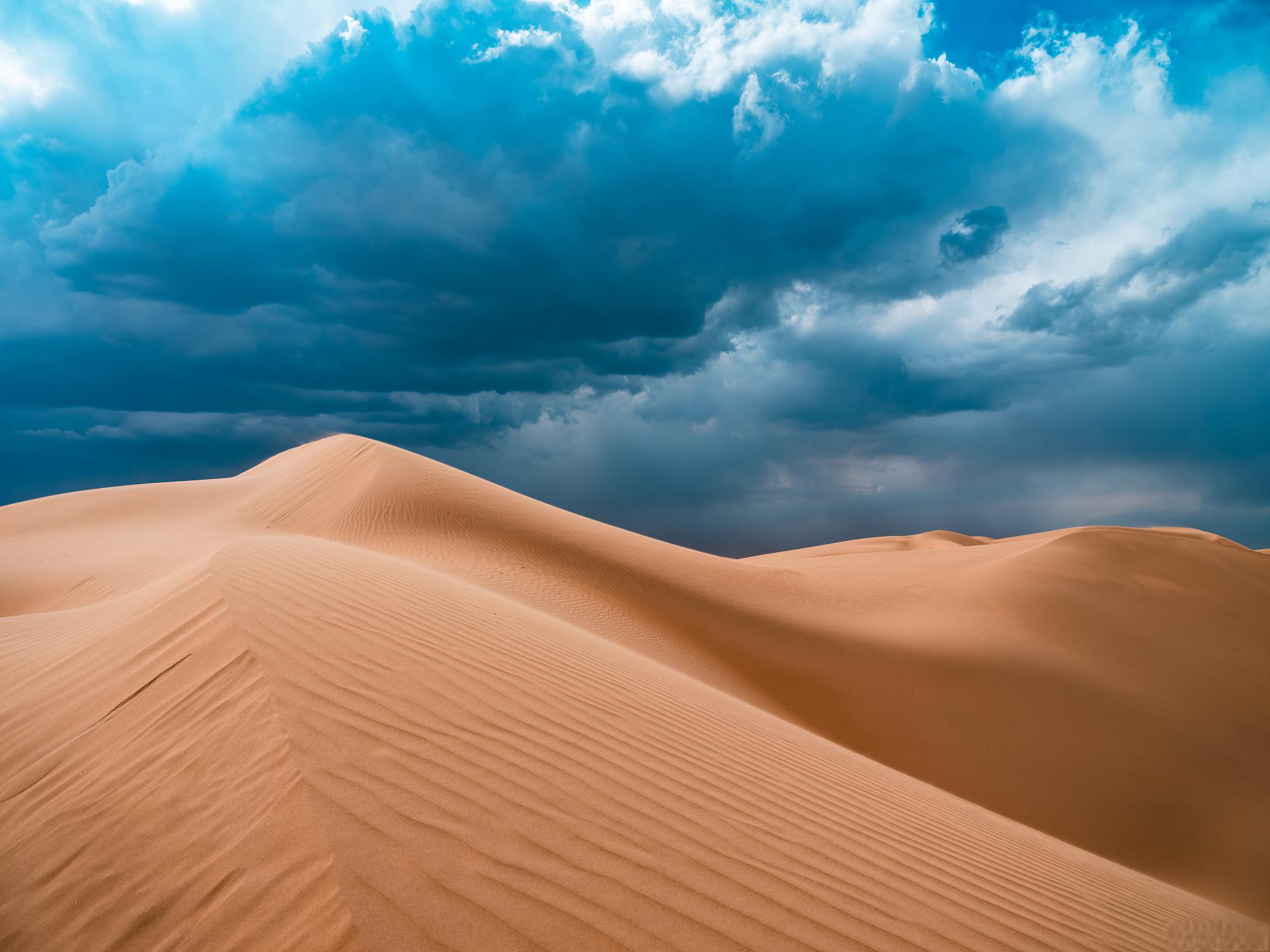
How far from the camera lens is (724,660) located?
36.8 ft

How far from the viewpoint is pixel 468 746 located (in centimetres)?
338

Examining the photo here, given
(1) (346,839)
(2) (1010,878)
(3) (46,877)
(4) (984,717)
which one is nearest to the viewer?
(1) (346,839)

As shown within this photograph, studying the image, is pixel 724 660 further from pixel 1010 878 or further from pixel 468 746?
A: pixel 468 746

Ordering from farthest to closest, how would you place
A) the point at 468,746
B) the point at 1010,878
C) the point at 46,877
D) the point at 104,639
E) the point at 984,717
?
the point at 984,717, the point at 104,639, the point at 1010,878, the point at 468,746, the point at 46,877

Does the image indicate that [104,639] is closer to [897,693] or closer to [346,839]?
[346,839]

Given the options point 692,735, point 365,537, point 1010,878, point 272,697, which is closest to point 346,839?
point 272,697

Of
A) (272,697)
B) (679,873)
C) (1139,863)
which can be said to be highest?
(272,697)

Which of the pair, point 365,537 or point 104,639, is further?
point 365,537

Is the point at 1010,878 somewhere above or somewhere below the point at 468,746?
below

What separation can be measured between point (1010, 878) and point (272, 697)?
4.01m

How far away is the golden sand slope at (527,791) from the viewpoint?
8.16 ft

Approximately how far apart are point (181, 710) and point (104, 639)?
7.26 ft

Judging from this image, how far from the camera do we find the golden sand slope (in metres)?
2.49

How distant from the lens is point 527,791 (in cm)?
312
